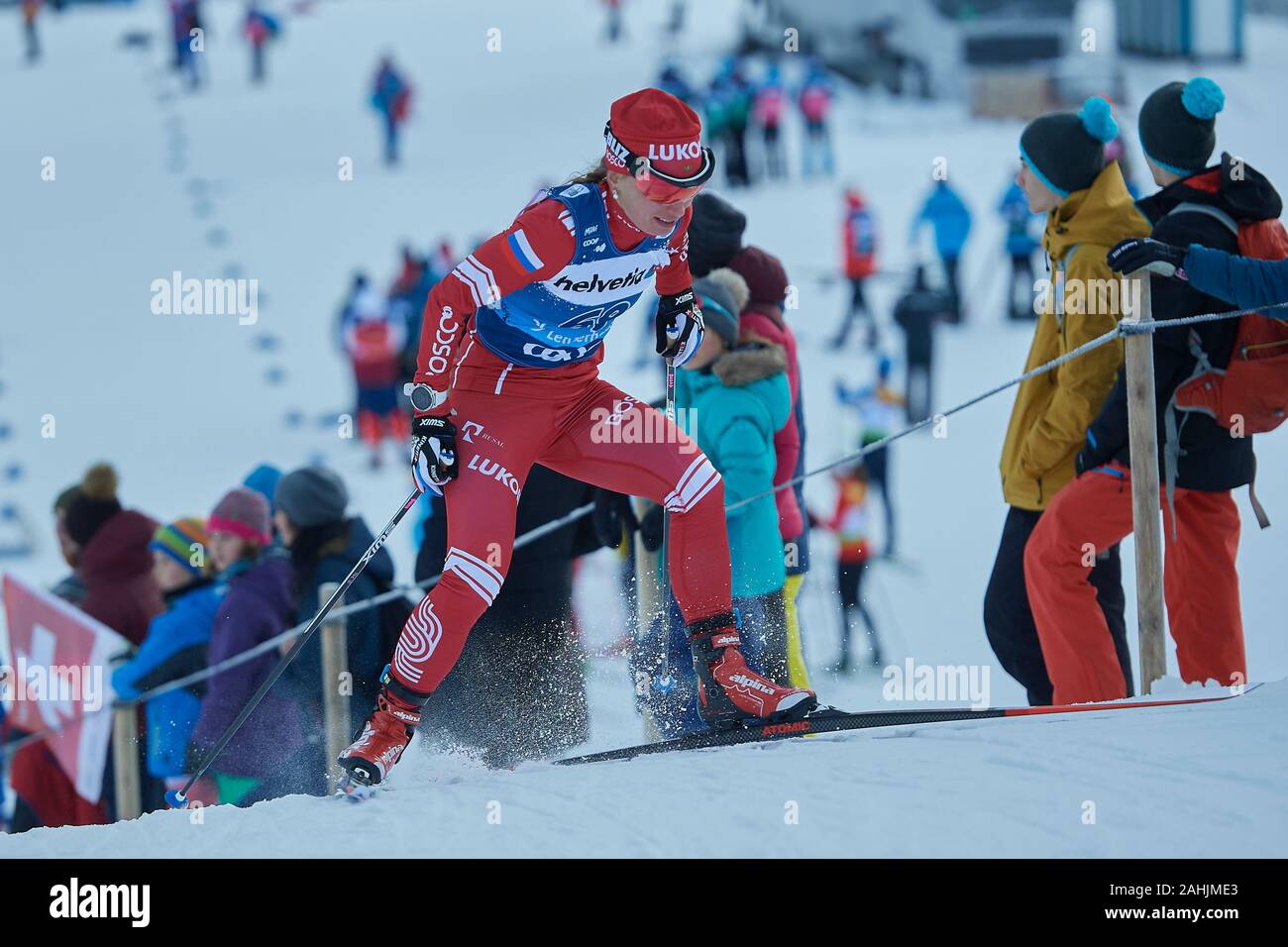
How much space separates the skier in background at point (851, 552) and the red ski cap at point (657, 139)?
2.54m

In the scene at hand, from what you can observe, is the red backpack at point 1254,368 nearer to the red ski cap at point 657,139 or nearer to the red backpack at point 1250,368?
the red backpack at point 1250,368

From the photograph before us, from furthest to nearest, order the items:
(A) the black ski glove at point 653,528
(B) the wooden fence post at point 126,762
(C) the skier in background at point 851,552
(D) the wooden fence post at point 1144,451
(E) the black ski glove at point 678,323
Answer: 1. (C) the skier in background at point 851,552
2. (B) the wooden fence post at point 126,762
3. (A) the black ski glove at point 653,528
4. (E) the black ski glove at point 678,323
5. (D) the wooden fence post at point 1144,451

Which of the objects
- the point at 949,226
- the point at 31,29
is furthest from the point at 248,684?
the point at 31,29

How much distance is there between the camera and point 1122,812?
3658 mm

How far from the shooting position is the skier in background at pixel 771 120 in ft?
74.6

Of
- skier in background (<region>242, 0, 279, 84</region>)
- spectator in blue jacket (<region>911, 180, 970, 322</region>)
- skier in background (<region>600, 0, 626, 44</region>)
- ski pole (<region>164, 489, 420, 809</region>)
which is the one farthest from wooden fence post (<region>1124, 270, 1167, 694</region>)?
skier in background (<region>600, 0, 626, 44</region>)

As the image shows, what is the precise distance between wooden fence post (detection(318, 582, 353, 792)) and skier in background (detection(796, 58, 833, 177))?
1883 centimetres

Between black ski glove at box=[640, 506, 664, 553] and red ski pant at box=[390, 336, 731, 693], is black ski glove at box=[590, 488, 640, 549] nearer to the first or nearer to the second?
black ski glove at box=[640, 506, 664, 553]

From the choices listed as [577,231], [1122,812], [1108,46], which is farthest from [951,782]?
[1108,46]

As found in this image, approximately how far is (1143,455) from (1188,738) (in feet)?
2.88

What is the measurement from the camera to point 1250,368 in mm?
4578

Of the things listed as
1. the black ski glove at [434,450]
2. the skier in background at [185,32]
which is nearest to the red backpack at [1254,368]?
the black ski glove at [434,450]

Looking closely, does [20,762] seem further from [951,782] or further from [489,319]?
[951,782]

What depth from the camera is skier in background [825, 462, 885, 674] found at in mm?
6669
